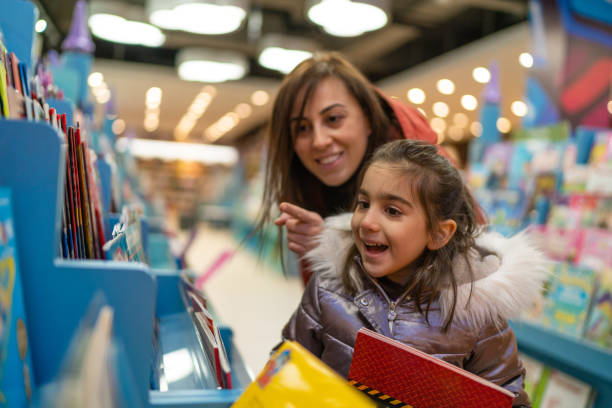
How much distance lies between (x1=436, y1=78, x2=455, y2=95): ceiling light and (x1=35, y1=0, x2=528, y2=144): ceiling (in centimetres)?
13

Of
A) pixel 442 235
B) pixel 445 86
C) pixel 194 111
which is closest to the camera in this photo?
pixel 442 235

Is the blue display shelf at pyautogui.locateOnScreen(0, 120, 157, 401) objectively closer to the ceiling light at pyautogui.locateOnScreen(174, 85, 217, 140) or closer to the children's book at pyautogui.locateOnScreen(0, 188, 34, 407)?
the children's book at pyautogui.locateOnScreen(0, 188, 34, 407)

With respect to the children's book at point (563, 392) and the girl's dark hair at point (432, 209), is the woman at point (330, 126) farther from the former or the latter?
the children's book at point (563, 392)

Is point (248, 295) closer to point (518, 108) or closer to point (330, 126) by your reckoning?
point (330, 126)

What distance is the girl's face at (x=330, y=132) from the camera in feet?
5.18

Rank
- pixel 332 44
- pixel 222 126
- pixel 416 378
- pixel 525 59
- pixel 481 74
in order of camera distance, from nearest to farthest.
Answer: pixel 416 378
pixel 525 59
pixel 481 74
pixel 332 44
pixel 222 126

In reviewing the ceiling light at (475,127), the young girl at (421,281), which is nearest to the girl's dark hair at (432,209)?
the young girl at (421,281)

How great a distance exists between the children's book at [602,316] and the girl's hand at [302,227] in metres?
1.69

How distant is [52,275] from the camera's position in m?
0.66

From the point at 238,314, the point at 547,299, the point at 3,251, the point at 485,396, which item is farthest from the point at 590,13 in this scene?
the point at 3,251

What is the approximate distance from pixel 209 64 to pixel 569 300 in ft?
20.6

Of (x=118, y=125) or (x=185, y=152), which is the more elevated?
(x=118, y=125)

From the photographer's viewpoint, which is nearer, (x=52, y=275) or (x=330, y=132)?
(x=52, y=275)

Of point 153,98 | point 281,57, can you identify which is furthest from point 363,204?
point 153,98
